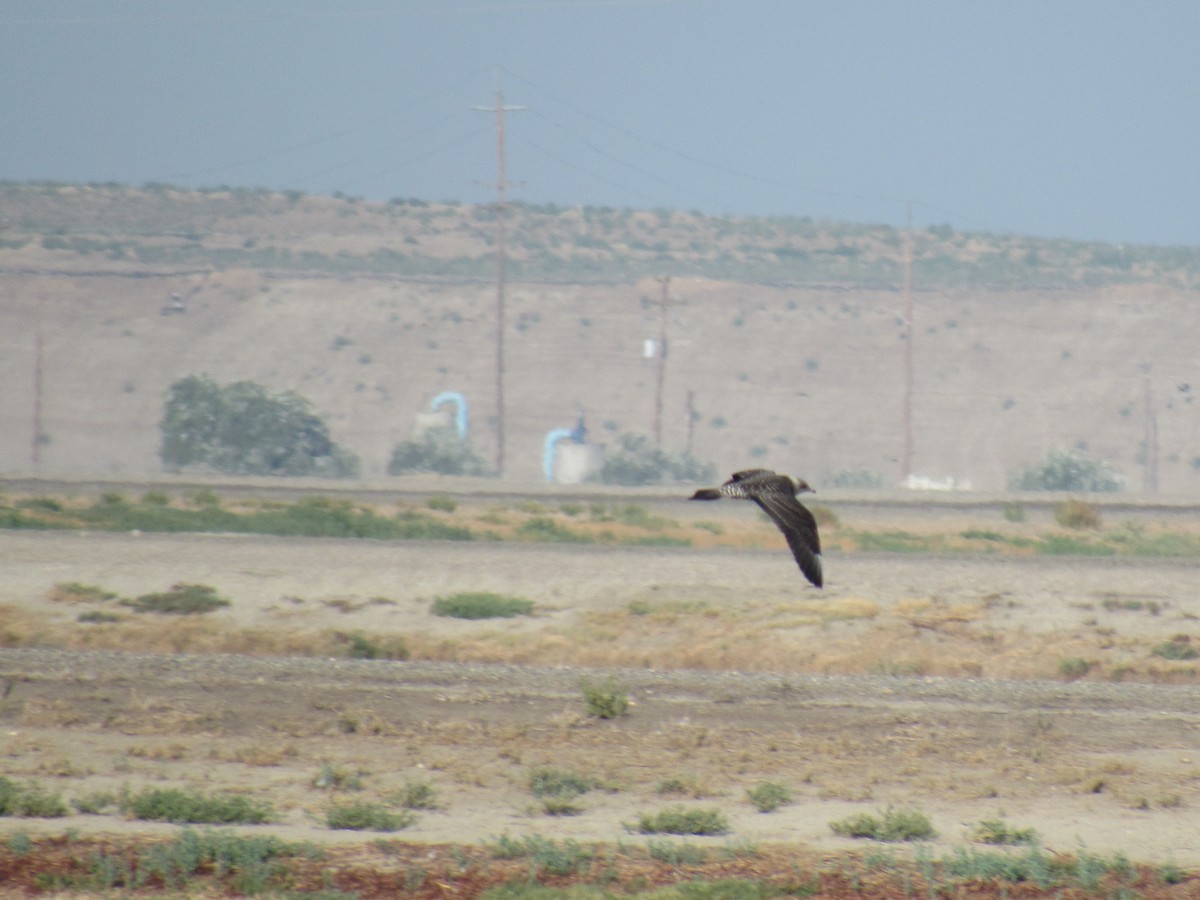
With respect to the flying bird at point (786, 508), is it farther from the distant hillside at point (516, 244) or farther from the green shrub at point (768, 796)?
the distant hillside at point (516, 244)

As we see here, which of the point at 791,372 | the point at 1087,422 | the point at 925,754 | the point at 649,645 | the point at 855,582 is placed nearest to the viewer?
the point at 925,754

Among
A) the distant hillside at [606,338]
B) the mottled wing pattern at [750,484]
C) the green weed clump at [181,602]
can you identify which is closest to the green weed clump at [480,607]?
the green weed clump at [181,602]

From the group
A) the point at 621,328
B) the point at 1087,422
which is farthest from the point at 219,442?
the point at 1087,422

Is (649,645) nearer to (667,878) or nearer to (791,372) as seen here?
(667,878)

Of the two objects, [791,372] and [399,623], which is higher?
[791,372]

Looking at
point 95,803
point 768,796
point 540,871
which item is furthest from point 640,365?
point 540,871

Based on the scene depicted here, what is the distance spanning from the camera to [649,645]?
2328 centimetres

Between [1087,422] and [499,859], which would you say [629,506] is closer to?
[499,859]

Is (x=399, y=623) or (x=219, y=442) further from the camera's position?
(x=219, y=442)

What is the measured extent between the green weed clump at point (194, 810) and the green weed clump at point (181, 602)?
10660mm

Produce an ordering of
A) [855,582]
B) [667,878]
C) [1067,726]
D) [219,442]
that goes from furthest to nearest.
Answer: [219,442], [855,582], [1067,726], [667,878]

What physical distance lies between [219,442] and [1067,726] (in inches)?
2069

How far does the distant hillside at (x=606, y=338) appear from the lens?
90.2m

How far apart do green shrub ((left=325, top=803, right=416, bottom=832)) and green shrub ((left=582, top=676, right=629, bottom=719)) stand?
417cm
